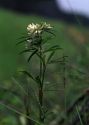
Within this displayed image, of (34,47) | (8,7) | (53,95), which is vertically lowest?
(53,95)

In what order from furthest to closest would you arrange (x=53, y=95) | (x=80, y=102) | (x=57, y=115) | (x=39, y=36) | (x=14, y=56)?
(x=14, y=56), (x=53, y=95), (x=57, y=115), (x=80, y=102), (x=39, y=36)

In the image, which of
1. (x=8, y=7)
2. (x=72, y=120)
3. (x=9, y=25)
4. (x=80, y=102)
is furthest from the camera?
(x=8, y=7)

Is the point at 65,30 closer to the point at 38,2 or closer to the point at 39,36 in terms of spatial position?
the point at 38,2

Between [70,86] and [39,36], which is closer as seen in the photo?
[39,36]

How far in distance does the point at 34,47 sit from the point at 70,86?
4.99ft

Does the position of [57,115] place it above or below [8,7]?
below

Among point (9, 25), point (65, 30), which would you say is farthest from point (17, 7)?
point (9, 25)

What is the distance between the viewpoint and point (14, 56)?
11125mm

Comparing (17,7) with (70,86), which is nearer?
(70,86)

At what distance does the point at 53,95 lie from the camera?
4.10 meters

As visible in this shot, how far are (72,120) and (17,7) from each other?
1905 cm

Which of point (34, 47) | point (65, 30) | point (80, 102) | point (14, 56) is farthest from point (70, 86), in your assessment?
point (65, 30)

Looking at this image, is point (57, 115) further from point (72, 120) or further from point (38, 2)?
point (38, 2)

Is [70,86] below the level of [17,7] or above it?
below
